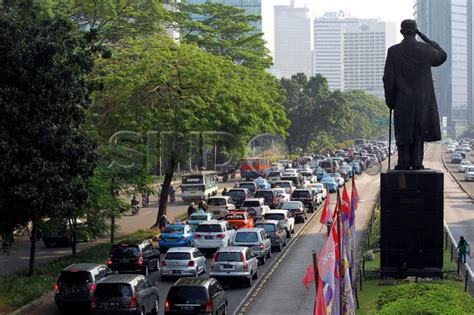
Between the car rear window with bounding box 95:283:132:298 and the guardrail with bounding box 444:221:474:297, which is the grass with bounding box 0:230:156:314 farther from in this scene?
the guardrail with bounding box 444:221:474:297

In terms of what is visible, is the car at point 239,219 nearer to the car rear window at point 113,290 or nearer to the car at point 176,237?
the car at point 176,237

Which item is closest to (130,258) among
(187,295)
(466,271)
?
(187,295)

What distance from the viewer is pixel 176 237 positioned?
36.8 meters

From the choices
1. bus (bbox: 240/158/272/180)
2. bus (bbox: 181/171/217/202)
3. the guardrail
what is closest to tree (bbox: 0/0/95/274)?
the guardrail

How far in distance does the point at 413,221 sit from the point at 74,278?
395 inches

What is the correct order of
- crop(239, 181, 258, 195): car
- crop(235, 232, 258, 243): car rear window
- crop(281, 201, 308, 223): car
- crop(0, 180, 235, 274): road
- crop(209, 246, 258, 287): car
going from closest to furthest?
crop(209, 246, 258, 287): car, crop(235, 232, 258, 243): car rear window, crop(0, 180, 235, 274): road, crop(281, 201, 308, 223): car, crop(239, 181, 258, 195): car

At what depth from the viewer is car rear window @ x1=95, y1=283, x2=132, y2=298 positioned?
890 inches

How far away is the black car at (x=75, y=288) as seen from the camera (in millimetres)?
24516

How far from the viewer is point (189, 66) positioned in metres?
44.0

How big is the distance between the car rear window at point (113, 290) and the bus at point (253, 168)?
55.6 meters

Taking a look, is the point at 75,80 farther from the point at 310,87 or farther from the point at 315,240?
the point at 310,87

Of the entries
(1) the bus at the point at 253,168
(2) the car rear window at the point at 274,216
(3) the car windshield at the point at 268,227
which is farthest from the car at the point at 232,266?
(1) the bus at the point at 253,168

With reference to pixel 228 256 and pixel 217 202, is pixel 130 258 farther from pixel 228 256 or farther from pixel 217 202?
pixel 217 202

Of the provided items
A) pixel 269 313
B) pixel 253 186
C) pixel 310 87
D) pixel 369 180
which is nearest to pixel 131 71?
pixel 269 313
